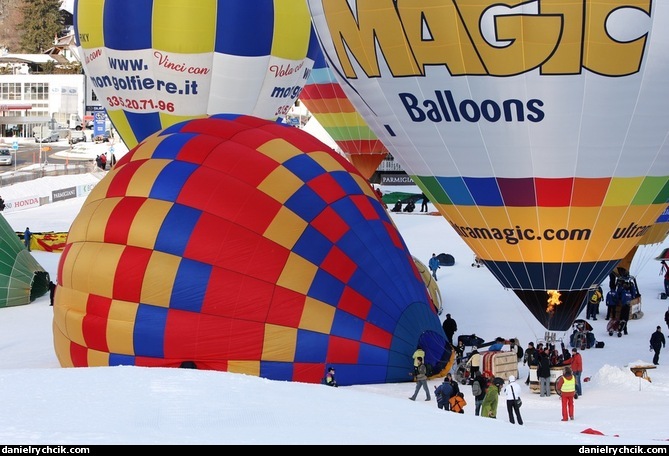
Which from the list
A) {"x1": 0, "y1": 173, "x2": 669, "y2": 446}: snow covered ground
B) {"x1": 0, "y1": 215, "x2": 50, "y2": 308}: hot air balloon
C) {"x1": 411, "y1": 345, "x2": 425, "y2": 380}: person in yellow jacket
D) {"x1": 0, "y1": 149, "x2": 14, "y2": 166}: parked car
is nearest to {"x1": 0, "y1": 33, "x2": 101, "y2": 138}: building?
{"x1": 0, "y1": 149, "x2": 14, "y2": 166}: parked car

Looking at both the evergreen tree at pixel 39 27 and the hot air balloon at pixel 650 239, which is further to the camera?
the evergreen tree at pixel 39 27

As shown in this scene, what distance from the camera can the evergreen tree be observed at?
332ft

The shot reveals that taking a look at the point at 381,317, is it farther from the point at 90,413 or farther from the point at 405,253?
the point at 90,413

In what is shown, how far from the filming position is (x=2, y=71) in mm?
86188

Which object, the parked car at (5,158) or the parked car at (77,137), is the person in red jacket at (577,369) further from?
the parked car at (77,137)

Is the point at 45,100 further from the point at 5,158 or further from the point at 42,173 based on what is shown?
the point at 42,173

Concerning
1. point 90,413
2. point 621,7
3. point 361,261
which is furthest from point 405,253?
point 90,413

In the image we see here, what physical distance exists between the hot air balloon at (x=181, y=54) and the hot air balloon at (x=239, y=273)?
7.95 m

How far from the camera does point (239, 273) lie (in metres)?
13.3

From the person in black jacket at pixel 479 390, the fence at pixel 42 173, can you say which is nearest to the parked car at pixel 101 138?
the fence at pixel 42 173

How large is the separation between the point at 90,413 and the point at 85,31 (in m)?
16.5

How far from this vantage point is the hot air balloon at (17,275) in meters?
21.7

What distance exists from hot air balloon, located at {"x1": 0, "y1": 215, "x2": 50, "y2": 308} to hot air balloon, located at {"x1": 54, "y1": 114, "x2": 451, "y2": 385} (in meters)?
7.69

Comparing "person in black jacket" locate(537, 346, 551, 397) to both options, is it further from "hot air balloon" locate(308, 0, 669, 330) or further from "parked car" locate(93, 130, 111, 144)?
"parked car" locate(93, 130, 111, 144)
